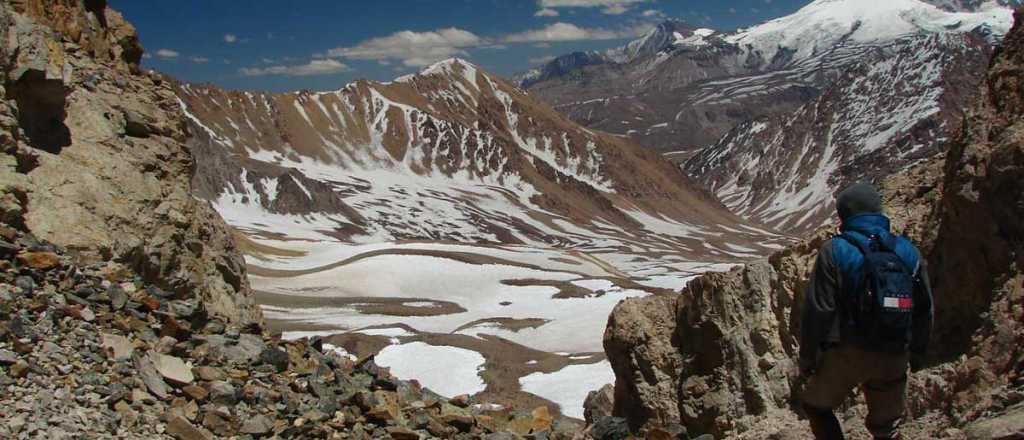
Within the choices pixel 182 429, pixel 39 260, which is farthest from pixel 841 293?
pixel 39 260

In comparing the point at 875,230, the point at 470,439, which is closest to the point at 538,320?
the point at 470,439

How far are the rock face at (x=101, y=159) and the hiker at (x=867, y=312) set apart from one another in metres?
10.2

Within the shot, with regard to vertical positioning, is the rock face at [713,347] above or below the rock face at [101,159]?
below

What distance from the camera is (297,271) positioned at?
7681 cm

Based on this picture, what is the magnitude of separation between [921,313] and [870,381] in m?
0.72

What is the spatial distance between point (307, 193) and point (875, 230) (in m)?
168

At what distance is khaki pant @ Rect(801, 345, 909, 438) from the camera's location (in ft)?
22.4

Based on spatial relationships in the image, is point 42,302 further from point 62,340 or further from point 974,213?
point 974,213

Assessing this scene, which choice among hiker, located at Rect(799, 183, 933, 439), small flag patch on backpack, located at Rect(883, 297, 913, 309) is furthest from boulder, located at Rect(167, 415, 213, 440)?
small flag patch on backpack, located at Rect(883, 297, 913, 309)

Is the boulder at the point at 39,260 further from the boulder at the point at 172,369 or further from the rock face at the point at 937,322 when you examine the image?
the rock face at the point at 937,322

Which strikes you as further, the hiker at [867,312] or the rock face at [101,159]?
the rock face at [101,159]

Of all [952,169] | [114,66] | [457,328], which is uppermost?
[114,66]

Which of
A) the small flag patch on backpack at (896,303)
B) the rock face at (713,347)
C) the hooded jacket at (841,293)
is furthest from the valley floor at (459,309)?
the small flag patch on backpack at (896,303)

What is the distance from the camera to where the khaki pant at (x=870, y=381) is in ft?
22.4
